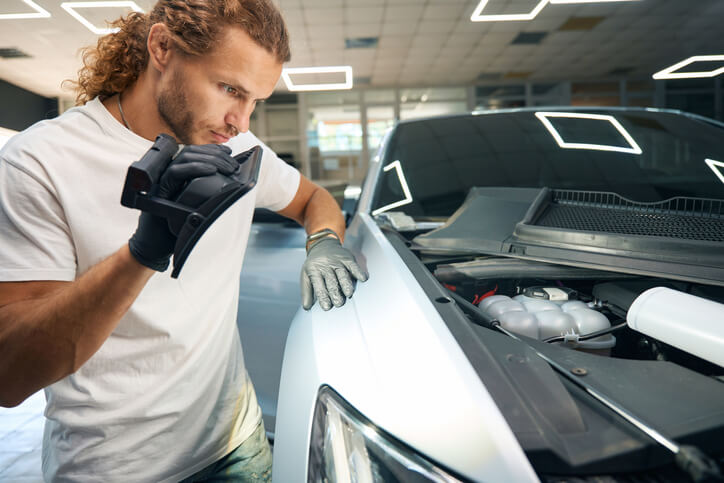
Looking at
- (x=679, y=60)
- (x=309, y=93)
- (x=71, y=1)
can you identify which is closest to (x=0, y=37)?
(x=71, y=1)

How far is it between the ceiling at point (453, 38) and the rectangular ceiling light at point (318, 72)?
0.25 metres

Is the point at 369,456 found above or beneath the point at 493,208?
beneath

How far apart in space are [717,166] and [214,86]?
1452 mm

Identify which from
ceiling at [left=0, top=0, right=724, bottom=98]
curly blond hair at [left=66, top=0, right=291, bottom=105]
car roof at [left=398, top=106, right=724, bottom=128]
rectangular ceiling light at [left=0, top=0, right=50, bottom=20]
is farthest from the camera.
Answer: ceiling at [left=0, top=0, right=724, bottom=98]

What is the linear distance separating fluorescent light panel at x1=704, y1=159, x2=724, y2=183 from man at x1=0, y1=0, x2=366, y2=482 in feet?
3.69

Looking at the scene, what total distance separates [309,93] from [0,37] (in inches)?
245

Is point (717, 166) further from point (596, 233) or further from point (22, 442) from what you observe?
point (22, 442)

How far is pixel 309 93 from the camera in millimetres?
11047

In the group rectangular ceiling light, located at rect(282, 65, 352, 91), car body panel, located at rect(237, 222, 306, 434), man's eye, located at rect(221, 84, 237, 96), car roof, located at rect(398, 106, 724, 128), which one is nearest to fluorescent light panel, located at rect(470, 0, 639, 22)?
rectangular ceiling light, located at rect(282, 65, 352, 91)

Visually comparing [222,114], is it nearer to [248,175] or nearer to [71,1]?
[248,175]

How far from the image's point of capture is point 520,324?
80 cm

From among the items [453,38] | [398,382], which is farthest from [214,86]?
[453,38]

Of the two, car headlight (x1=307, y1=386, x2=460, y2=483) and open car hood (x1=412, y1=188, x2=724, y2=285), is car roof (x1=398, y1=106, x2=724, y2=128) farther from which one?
car headlight (x1=307, y1=386, x2=460, y2=483)

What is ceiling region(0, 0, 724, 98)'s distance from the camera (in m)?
6.41
